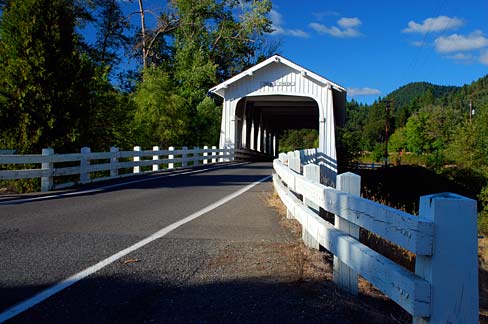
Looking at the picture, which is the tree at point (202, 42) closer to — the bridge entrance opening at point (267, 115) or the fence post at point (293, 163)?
the bridge entrance opening at point (267, 115)

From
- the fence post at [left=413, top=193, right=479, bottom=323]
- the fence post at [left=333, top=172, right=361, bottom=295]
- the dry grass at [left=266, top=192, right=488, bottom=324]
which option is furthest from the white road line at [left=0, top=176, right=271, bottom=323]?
the fence post at [left=413, top=193, right=479, bottom=323]

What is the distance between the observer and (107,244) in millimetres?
5270

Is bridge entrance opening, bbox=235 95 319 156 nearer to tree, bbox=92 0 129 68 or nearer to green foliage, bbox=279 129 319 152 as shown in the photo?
tree, bbox=92 0 129 68

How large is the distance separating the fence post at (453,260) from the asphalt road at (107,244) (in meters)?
1.72

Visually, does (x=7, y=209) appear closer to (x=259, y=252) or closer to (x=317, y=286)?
(x=259, y=252)

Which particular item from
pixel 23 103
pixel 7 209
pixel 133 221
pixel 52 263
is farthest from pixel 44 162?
pixel 52 263

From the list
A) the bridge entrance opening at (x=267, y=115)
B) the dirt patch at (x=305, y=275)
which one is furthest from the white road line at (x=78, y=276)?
the bridge entrance opening at (x=267, y=115)

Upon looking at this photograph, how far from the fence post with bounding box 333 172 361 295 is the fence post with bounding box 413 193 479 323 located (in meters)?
1.17

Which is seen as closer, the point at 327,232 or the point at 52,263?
the point at 327,232

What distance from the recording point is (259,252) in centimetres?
507

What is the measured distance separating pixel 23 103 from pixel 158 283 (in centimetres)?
895

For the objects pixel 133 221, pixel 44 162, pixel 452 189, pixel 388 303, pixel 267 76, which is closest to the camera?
pixel 388 303

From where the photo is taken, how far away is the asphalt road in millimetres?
3451

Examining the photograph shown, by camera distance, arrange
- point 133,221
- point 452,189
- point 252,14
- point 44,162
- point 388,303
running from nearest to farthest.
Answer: point 388,303
point 133,221
point 44,162
point 452,189
point 252,14
